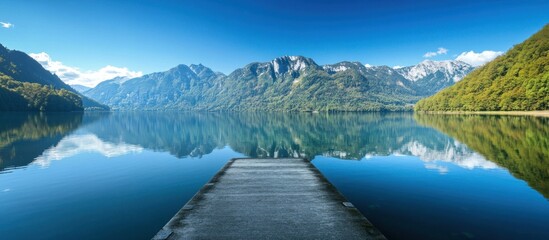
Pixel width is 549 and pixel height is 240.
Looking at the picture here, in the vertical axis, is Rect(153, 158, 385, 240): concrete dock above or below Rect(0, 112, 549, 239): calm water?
above

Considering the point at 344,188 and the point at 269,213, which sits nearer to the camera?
the point at 269,213

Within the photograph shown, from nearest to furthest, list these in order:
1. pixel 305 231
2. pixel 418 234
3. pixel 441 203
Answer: pixel 305 231 → pixel 418 234 → pixel 441 203

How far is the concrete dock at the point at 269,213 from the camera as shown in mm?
10969

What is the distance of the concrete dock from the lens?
36.0 ft

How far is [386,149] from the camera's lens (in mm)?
48500

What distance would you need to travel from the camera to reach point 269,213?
1329 cm

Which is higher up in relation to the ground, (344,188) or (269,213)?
(269,213)

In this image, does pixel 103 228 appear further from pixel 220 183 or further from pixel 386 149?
pixel 386 149

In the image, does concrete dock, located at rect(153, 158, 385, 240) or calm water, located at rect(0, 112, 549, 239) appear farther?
calm water, located at rect(0, 112, 549, 239)

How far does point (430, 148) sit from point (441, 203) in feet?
106

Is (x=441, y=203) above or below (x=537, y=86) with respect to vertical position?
below

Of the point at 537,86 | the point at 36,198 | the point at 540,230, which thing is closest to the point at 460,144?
the point at 540,230

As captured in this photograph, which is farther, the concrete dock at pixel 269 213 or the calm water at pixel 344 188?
the calm water at pixel 344 188

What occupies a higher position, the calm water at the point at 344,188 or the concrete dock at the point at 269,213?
the concrete dock at the point at 269,213
